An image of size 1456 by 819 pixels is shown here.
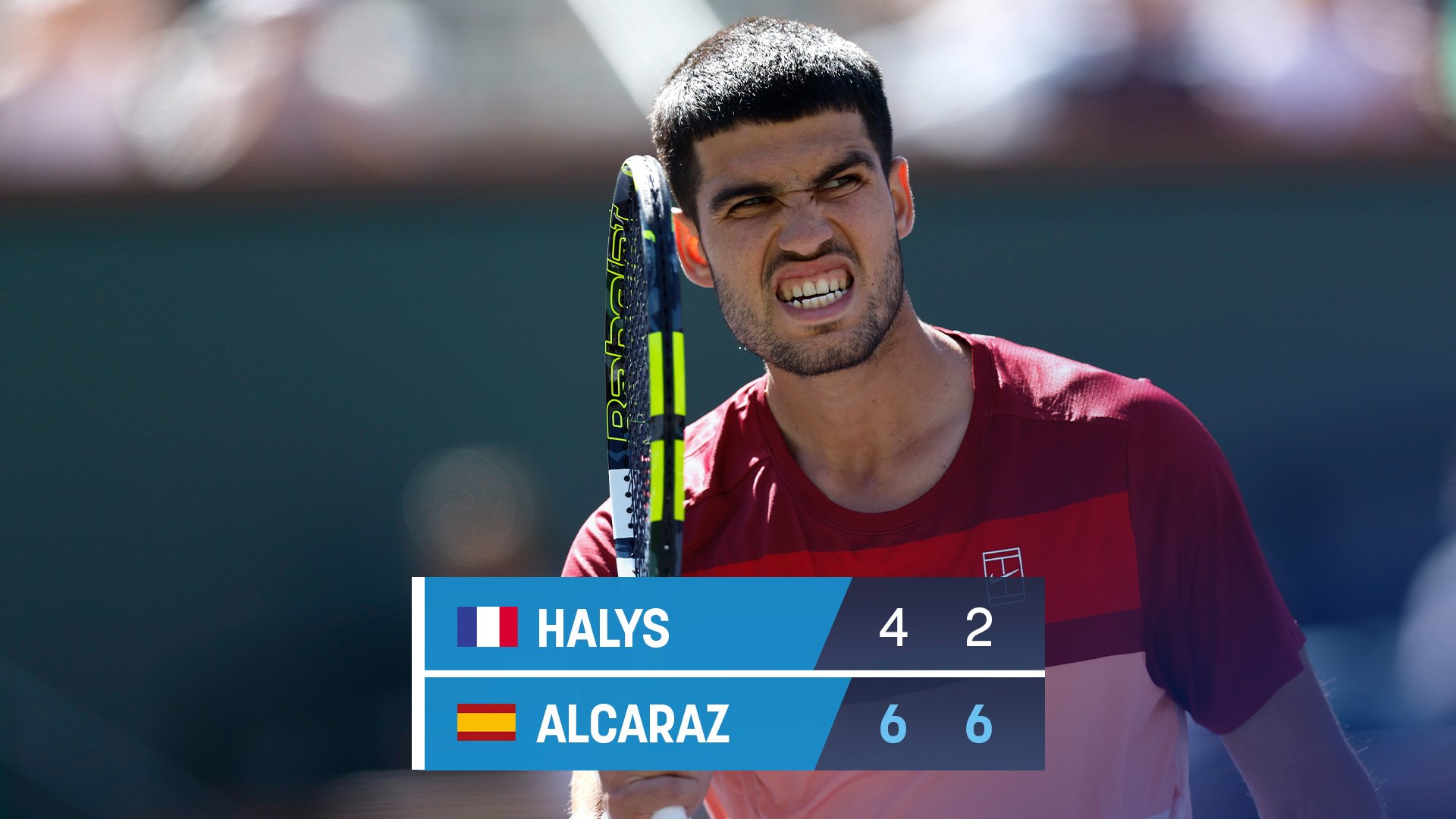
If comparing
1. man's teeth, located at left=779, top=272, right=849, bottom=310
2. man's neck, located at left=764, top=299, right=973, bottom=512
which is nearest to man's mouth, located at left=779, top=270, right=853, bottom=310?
man's teeth, located at left=779, top=272, right=849, bottom=310

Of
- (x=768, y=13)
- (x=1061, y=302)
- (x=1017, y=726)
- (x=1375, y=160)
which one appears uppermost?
(x=768, y=13)

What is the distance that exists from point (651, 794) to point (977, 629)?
50cm

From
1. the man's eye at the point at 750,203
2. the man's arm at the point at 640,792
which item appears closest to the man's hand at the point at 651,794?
the man's arm at the point at 640,792

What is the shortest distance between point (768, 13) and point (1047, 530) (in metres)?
4.12

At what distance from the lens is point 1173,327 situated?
18.4ft

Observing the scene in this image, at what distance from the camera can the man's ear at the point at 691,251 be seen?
6.71ft

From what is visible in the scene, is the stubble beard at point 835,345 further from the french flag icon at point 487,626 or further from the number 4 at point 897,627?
the french flag icon at point 487,626

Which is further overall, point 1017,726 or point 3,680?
point 3,680

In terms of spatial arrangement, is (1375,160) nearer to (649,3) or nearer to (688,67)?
(649,3)

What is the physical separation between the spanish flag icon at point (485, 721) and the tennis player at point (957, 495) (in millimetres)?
148

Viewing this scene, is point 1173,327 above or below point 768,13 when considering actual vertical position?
below

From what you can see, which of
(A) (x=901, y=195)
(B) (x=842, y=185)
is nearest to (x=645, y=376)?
(B) (x=842, y=185)

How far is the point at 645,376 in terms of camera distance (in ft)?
6.29

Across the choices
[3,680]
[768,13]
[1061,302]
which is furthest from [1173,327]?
[3,680]
